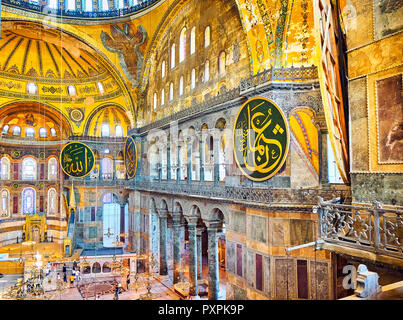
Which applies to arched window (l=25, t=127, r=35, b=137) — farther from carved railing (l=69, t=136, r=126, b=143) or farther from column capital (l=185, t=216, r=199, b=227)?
column capital (l=185, t=216, r=199, b=227)

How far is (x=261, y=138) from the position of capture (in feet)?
25.5

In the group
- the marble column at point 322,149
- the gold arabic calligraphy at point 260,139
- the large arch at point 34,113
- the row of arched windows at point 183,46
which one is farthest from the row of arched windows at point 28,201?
the marble column at point 322,149

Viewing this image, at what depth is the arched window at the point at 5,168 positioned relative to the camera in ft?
72.3

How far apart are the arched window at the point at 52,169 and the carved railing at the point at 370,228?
22.5m

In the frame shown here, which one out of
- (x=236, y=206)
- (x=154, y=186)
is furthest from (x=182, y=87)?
(x=236, y=206)

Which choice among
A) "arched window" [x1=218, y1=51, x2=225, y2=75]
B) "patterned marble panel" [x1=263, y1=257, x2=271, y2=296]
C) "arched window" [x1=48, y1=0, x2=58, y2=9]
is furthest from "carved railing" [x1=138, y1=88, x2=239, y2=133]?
"arched window" [x1=48, y1=0, x2=58, y2=9]

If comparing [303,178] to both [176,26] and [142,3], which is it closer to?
[176,26]

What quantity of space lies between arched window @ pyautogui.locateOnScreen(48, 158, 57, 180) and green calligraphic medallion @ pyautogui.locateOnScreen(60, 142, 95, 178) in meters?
7.90

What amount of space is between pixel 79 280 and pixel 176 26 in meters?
12.6

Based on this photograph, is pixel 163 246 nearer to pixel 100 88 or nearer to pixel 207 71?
pixel 207 71

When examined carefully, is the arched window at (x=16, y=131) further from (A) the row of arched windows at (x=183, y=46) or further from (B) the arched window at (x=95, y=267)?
(A) the row of arched windows at (x=183, y=46)

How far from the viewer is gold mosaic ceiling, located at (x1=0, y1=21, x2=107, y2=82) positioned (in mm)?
17078

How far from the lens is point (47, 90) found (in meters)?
20.0

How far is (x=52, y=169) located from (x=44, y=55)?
27.6 feet
